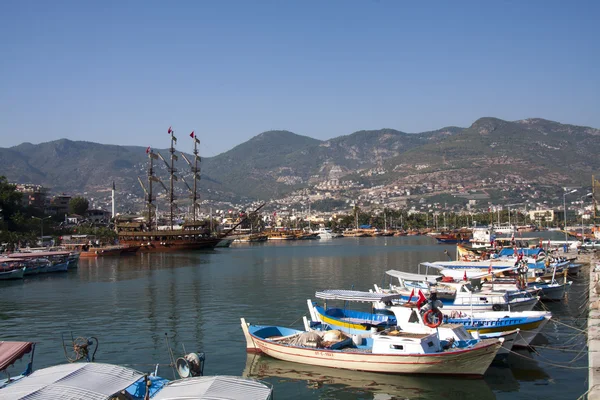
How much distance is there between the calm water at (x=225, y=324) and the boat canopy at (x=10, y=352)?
20.2 ft

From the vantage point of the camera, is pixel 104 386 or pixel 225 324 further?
A: pixel 225 324

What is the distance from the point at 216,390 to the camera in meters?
14.7

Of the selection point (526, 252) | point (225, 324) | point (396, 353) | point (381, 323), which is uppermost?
point (526, 252)

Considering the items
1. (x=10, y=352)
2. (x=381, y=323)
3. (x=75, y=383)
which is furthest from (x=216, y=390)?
(x=381, y=323)

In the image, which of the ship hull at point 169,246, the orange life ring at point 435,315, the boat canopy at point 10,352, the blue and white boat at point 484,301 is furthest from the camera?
the ship hull at point 169,246

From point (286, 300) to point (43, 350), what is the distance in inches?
809

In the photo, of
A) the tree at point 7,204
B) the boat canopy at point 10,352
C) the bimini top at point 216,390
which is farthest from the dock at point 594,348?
the tree at point 7,204

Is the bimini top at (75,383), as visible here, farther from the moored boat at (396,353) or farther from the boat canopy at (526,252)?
the boat canopy at (526,252)

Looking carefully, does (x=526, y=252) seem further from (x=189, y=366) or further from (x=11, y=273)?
(x=189, y=366)

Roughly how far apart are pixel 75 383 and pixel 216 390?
3.84m

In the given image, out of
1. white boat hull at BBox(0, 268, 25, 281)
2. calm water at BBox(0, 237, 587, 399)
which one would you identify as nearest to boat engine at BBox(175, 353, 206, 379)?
calm water at BBox(0, 237, 587, 399)

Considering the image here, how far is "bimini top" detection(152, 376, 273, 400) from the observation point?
14453mm

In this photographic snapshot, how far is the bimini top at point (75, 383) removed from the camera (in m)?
14.7

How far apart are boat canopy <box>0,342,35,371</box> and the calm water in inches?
243
